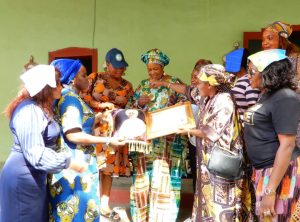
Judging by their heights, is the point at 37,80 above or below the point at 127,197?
above

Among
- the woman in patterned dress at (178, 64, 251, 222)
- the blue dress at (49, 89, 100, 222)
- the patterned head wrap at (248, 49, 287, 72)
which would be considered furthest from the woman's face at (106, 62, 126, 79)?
the patterned head wrap at (248, 49, 287, 72)

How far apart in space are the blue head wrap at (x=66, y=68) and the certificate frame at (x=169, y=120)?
1.08 m

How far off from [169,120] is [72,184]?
125cm

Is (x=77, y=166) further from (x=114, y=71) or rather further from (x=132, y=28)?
(x=132, y=28)

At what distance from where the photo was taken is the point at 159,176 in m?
4.64

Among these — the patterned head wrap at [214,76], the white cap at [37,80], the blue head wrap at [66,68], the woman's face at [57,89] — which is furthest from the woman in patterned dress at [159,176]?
the white cap at [37,80]

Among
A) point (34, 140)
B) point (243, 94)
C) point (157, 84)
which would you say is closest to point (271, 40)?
point (243, 94)

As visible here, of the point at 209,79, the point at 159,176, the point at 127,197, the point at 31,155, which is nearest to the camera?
the point at 31,155

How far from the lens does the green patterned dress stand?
4.65 m

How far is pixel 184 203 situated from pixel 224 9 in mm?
2836

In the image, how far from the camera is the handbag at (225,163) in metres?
3.61

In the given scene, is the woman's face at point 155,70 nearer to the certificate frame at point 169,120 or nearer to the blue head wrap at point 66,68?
the certificate frame at point 169,120

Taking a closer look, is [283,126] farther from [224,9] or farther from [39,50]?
[39,50]

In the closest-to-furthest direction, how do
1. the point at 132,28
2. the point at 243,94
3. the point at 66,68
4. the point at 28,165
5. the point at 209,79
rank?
the point at 28,165, the point at 66,68, the point at 209,79, the point at 243,94, the point at 132,28
